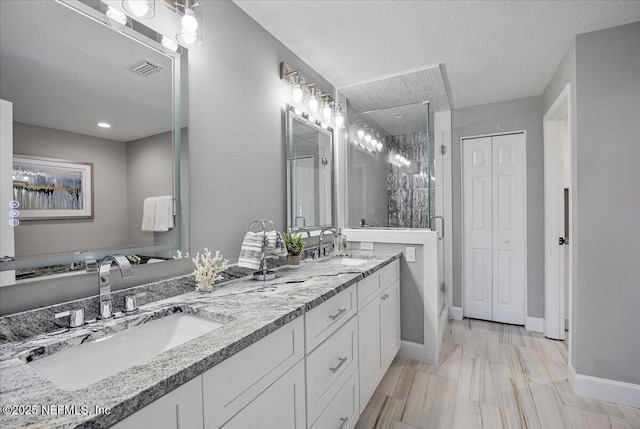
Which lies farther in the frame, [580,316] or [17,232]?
[580,316]

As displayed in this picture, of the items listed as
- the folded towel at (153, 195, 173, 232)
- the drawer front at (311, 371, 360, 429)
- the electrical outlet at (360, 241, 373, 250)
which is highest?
the folded towel at (153, 195, 173, 232)

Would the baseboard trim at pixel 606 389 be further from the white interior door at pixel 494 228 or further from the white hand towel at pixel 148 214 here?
the white hand towel at pixel 148 214

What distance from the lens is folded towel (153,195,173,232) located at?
1.37 meters

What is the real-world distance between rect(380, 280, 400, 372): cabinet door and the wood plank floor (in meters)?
0.19

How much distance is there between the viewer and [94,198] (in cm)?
116

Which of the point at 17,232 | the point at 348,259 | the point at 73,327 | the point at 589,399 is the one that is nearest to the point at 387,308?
the point at 348,259

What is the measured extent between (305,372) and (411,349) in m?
1.75

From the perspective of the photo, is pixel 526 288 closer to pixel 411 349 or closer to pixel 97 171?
pixel 411 349

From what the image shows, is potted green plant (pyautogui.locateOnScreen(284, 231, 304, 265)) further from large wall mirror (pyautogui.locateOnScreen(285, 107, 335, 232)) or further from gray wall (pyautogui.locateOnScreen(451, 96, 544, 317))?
gray wall (pyautogui.locateOnScreen(451, 96, 544, 317))

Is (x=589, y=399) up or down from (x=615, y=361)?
down

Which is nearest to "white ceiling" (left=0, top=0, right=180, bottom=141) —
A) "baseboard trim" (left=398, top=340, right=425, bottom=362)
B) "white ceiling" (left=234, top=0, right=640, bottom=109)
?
"white ceiling" (left=234, top=0, right=640, bottom=109)

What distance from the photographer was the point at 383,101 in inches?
133

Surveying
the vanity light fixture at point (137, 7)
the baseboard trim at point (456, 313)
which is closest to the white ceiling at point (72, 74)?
the vanity light fixture at point (137, 7)

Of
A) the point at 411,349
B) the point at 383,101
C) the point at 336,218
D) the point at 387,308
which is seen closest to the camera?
the point at 387,308
